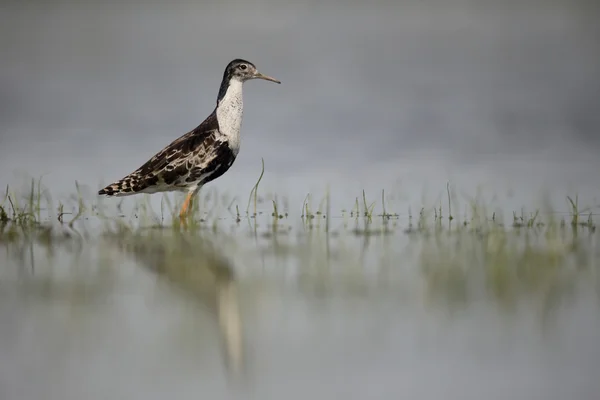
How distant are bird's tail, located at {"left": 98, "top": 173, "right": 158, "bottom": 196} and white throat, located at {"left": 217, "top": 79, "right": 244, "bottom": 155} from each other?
0.71 meters

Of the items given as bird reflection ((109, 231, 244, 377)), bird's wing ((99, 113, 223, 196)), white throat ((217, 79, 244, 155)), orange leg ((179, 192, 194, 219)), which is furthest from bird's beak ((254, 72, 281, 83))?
bird reflection ((109, 231, 244, 377))

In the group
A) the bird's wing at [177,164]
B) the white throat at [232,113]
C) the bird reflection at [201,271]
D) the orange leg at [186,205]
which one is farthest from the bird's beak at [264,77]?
the bird reflection at [201,271]

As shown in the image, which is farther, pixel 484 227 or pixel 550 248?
pixel 484 227

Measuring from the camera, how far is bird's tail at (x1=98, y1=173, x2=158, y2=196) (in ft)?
20.2

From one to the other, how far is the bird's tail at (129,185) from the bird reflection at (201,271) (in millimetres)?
1228

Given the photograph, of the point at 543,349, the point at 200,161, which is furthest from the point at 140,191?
the point at 543,349

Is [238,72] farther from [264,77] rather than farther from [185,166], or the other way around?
[185,166]

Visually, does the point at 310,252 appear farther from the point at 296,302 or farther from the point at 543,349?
the point at 543,349

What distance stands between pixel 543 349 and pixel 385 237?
245cm

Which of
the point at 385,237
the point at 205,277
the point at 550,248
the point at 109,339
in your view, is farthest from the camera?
the point at 385,237

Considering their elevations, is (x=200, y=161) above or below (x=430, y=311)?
above

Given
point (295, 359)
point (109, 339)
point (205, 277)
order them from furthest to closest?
point (205, 277) < point (109, 339) < point (295, 359)

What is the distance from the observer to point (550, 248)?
160 inches

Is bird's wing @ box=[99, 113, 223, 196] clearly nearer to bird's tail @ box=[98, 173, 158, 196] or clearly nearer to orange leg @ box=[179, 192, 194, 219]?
bird's tail @ box=[98, 173, 158, 196]
